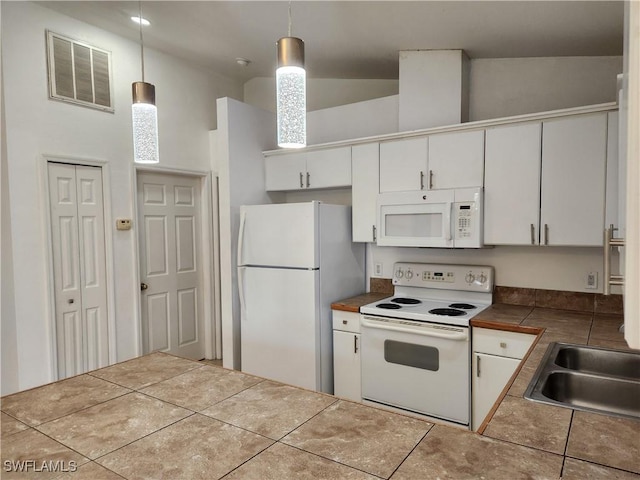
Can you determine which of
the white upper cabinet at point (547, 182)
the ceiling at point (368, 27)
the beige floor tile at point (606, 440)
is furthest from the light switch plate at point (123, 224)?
the beige floor tile at point (606, 440)

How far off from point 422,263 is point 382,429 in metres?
2.21

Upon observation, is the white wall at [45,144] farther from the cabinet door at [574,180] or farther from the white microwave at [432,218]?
the cabinet door at [574,180]

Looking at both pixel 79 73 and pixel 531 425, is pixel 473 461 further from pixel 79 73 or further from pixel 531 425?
pixel 79 73

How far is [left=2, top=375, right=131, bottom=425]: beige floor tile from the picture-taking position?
1332 mm

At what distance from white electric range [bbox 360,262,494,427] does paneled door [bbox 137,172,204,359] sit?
2.01 m

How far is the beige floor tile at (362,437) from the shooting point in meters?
1.03

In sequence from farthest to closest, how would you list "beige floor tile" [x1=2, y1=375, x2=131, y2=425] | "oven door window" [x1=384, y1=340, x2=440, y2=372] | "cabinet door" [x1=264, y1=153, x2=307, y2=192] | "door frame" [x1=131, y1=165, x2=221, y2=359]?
"door frame" [x1=131, y1=165, x2=221, y2=359]
"cabinet door" [x1=264, y1=153, x2=307, y2=192]
"oven door window" [x1=384, y1=340, x2=440, y2=372]
"beige floor tile" [x1=2, y1=375, x2=131, y2=425]

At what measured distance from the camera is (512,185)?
265 cm

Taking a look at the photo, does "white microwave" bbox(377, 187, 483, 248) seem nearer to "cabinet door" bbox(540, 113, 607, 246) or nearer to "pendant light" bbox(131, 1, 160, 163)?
"cabinet door" bbox(540, 113, 607, 246)

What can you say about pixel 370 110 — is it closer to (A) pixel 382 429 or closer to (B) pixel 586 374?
(B) pixel 586 374

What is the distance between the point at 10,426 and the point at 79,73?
2.74 metres

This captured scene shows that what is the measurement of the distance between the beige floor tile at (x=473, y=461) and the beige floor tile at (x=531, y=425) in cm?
4

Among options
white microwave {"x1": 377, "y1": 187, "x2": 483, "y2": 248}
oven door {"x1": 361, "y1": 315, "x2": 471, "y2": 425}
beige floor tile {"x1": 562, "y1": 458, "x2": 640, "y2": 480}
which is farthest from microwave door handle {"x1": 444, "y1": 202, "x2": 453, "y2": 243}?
beige floor tile {"x1": 562, "y1": 458, "x2": 640, "y2": 480}

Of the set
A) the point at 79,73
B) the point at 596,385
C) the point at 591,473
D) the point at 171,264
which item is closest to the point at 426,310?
the point at 596,385
